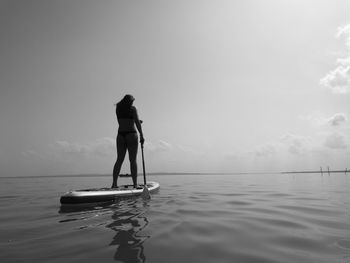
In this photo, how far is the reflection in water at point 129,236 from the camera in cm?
254

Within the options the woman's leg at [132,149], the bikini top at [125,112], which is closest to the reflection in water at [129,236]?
the woman's leg at [132,149]

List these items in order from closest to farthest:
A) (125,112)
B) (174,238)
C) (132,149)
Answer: (174,238) → (132,149) → (125,112)

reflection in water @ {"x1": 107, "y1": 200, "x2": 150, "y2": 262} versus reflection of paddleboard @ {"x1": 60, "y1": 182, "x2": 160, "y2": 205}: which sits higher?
reflection of paddleboard @ {"x1": 60, "y1": 182, "x2": 160, "y2": 205}

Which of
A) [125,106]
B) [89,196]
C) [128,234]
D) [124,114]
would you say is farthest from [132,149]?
[128,234]

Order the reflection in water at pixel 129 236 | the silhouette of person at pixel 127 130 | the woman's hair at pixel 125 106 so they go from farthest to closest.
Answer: the woman's hair at pixel 125 106 < the silhouette of person at pixel 127 130 < the reflection in water at pixel 129 236

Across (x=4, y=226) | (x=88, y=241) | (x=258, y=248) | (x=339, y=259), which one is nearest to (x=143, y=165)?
(x=4, y=226)

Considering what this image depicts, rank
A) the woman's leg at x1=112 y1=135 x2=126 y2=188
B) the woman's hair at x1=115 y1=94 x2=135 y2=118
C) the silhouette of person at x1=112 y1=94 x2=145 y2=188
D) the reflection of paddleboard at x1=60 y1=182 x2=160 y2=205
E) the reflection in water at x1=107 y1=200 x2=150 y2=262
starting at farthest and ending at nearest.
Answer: the woman's hair at x1=115 y1=94 x2=135 y2=118 < the silhouette of person at x1=112 y1=94 x2=145 y2=188 < the woman's leg at x1=112 y1=135 x2=126 y2=188 < the reflection of paddleboard at x1=60 y1=182 x2=160 y2=205 < the reflection in water at x1=107 y1=200 x2=150 y2=262

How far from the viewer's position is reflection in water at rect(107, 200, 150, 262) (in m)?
2.54

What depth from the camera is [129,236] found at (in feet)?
10.8

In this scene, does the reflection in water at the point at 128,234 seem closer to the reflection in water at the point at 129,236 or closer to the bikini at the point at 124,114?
the reflection in water at the point at 129,236

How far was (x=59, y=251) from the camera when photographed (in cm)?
273

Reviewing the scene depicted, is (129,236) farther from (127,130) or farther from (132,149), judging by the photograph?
(127,130)

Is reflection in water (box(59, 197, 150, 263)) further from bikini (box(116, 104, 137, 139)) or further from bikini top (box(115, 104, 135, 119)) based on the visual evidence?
bikini top (box(115, 104, 135, 119))

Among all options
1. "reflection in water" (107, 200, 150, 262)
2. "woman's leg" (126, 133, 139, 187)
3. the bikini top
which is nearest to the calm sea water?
"reflection in water" (107, 200, 150, 262)
